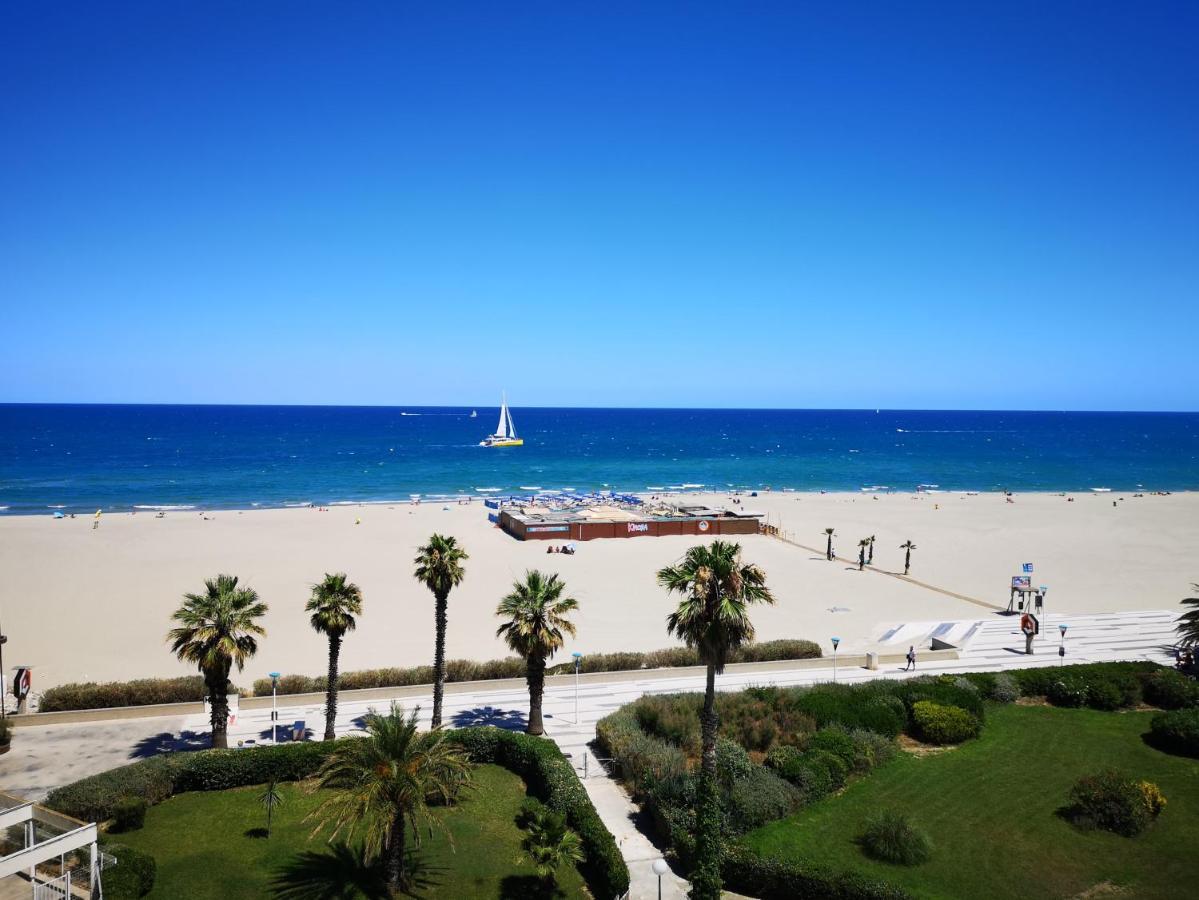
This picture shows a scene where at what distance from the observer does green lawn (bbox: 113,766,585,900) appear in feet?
59.1

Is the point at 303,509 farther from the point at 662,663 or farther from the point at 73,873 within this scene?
the point at 73,873

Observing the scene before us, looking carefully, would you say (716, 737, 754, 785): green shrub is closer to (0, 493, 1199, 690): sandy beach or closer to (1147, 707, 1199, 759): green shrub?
(1147, 707, 1199, 759): green shrub

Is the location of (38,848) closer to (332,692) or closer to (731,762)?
(332,692)

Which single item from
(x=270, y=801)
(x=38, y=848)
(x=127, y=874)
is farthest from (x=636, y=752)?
(x=38, y=848)

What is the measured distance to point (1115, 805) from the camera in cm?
2005

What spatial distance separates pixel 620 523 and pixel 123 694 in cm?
4210

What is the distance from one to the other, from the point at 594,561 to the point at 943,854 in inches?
1547

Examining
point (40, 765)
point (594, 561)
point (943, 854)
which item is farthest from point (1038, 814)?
point (594, 561)

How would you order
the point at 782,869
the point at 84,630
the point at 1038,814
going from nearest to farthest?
the point at 782,869, the point at 1038,814, the point at 84,630

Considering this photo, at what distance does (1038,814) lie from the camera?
20.9 m

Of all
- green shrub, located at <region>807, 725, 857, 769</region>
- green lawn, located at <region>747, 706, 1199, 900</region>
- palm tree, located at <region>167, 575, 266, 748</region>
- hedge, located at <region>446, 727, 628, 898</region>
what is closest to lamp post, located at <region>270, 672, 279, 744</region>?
palm tree, located at <region>167, 575, 266, 748</region>

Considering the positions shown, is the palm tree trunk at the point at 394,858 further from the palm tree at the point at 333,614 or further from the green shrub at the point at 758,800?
the palm tree at the point at 333,614

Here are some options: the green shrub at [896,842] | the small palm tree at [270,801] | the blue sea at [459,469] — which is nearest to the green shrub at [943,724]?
the green shrub at [896,842]

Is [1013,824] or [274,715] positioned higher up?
[274,715]
